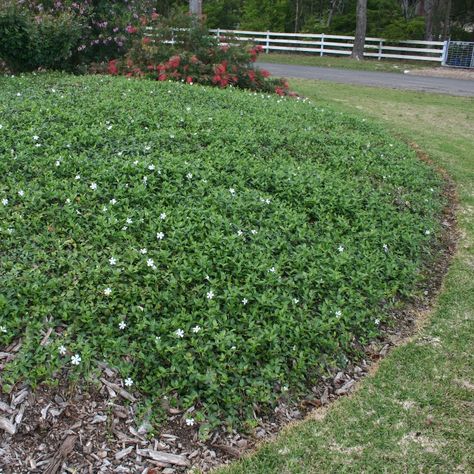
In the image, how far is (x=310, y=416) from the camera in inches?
122

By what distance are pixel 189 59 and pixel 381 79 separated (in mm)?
9386

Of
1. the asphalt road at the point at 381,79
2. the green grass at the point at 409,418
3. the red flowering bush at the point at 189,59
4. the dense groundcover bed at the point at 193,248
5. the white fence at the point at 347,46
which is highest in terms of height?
the white fence at the point at 347,46

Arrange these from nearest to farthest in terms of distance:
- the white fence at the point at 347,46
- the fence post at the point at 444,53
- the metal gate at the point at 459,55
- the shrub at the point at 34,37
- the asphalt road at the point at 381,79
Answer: the shrub at the point at 34,37 → the asphalt road at the point at 381,79 → the metal gate at the point at 459,55 → the fence post at the point at 444,53 → the white fence at the point at 347,46

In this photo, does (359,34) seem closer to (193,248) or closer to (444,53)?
(444,53)

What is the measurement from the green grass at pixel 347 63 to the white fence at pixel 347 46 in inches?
17.2

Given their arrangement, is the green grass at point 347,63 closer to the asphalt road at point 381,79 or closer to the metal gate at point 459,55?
the metal gate at point 459,55

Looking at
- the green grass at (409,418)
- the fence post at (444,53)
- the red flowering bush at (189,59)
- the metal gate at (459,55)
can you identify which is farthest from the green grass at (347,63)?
the green grass at (409,418)

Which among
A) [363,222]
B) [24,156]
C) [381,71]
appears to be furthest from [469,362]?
[381,71]

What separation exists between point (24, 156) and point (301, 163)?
2682 mm

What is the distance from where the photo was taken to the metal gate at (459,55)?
2256 centimetres

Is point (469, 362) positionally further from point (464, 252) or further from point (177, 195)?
point (177, 195)

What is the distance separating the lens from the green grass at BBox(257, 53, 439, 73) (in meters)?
21.3

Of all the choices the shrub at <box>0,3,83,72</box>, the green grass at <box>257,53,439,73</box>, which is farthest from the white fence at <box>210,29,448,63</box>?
the shrub at <box>0,3,83,72</box>

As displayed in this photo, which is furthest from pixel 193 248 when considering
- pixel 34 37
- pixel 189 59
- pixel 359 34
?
pixel 359 34
